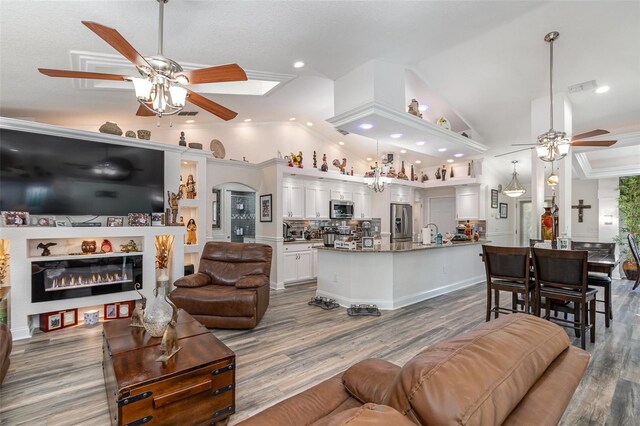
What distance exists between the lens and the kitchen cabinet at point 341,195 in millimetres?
7270

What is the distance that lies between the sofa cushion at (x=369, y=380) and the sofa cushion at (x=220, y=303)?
87.7 inches

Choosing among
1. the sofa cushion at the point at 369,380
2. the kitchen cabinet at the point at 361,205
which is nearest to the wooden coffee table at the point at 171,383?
the sofa cushion at the point at 369,380

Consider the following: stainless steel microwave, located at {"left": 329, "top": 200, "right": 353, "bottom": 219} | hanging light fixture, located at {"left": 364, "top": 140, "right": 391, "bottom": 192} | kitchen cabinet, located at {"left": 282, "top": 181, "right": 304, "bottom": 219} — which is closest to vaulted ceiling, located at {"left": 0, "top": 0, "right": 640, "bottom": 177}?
hanging light fixture, located at {"left": 364, "top": 140, "right": 391, "bottom": 192}

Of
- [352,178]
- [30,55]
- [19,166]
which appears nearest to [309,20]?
[30,55]

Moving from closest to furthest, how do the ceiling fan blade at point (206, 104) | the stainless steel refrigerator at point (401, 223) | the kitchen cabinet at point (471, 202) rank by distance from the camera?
the ceiling fan blade at point (206, 104) < the kitchen cabinet at point (471, 202) < the stainless steel refrigerator at point (401, 223)

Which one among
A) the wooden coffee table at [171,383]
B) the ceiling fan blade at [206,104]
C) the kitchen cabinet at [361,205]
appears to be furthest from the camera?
the kitchen cabinet at [361,205]

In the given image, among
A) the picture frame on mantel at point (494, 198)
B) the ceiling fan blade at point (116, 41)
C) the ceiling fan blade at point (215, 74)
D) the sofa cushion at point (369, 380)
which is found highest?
the ceiling fan blade at point (116, 41)

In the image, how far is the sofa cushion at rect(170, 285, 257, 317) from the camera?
137 inches

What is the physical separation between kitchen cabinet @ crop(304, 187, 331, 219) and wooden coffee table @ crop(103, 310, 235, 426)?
15.5ft

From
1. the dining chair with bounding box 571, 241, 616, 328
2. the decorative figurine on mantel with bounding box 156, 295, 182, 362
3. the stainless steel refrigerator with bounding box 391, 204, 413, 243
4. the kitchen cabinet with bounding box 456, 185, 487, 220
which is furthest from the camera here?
the stainless steel refrigerator with bounding box 391, 204, 413, 243

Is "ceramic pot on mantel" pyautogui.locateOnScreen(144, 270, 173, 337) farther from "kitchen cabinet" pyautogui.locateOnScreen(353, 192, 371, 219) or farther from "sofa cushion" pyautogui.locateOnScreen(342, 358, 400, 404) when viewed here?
"kitchen cabinet" pyautogui.locateOnScreen(353, 192, 371, 219)

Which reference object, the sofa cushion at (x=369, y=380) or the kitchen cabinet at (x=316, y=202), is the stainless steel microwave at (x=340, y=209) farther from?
the sofa cushion at (x=369, y=380)

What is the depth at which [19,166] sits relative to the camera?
12.0 feet

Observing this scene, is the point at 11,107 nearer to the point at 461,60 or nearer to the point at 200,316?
the point at 200,316
